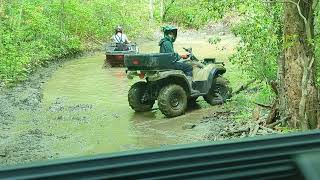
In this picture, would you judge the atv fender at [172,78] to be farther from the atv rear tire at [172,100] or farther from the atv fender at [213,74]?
the atv fender at [213,74]

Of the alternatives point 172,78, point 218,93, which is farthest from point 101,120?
point 218,93

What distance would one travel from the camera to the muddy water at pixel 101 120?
888 centimetres

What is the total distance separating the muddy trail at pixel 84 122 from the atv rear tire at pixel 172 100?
15 cm

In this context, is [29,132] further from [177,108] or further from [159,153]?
[159,153]

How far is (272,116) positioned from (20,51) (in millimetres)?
11745

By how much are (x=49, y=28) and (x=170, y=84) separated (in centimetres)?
1231

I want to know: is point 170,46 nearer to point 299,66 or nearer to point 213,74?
point 213,74

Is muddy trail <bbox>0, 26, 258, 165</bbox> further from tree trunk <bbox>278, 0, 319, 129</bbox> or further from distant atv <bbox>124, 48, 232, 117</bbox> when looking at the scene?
tree trunk <bbox>278, 0, 319, 129</bbox>

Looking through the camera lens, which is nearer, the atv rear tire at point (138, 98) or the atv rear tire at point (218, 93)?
the atv rear tire at point (138, 98)

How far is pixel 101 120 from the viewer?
10844mm

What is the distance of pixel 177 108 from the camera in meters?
11.0

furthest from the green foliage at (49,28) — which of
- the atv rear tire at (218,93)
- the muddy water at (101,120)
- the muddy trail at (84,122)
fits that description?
the atv rear tire at (218,93)

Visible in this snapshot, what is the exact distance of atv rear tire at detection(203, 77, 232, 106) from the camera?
11.8 m

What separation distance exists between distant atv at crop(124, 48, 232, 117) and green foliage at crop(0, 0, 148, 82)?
5.34m
